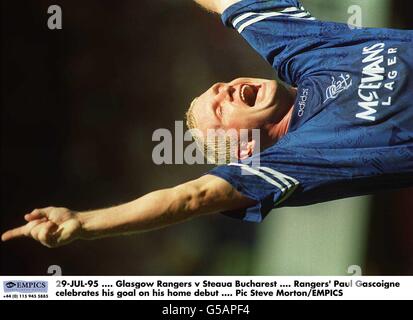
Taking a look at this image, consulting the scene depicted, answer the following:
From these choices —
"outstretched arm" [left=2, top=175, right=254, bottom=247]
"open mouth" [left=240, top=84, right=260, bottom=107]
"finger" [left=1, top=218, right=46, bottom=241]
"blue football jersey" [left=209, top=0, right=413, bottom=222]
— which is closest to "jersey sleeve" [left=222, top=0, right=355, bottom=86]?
"blue football jersey" [left=209, top=0, right=413, bottom=222]

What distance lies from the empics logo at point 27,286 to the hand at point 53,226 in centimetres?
19

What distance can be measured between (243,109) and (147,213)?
0.50 metres

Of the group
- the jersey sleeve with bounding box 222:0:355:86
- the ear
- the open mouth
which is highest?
the jersey sleeve with bounding box 222:0:355:86

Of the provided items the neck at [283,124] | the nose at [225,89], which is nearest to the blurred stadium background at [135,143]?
the nose at [225,89]

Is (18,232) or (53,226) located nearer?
(53,226)

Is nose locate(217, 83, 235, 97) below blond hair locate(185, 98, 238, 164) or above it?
above

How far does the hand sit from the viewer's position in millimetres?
2236

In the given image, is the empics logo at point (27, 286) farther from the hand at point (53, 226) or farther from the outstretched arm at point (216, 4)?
the outstretched arm at point (216, 4)

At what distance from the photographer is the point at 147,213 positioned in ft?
7.43

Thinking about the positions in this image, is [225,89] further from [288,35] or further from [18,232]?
[18,232]

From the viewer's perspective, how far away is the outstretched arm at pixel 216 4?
2467 millimetres

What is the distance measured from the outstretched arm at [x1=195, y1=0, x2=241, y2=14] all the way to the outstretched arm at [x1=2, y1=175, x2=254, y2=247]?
2.02 ft

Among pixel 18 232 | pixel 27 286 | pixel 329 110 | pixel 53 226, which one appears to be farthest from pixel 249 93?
pixel 27 286

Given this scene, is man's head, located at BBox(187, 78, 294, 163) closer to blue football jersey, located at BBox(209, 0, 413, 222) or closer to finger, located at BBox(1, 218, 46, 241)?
blue football jersey, located at BBox(209, 0, 413, 222)
